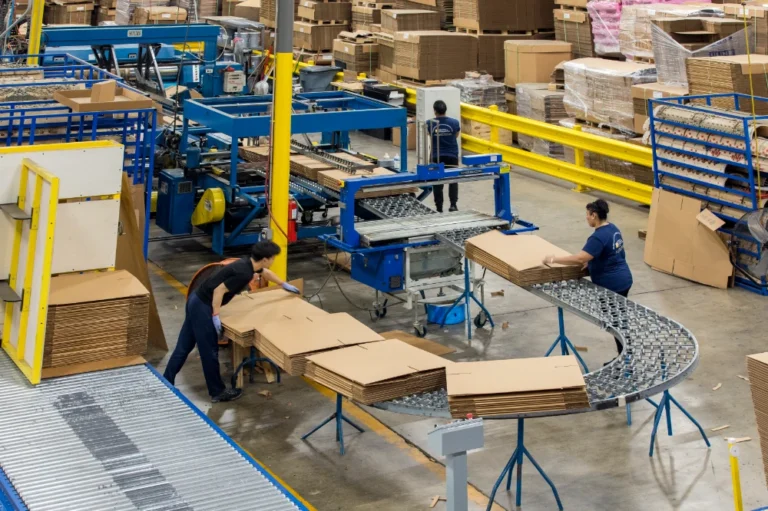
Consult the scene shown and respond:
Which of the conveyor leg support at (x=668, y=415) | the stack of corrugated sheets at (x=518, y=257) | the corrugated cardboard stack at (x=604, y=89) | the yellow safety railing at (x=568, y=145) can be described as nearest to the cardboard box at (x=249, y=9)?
the yellow safety railing at (x=568, y=145)

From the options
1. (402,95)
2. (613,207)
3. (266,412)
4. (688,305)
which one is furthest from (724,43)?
(266,412)

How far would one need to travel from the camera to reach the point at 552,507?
7.30 meters

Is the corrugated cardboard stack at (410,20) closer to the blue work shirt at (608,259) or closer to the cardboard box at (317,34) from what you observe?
the cardboard box at (317,34)

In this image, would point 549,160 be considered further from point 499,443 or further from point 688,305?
point 499,443

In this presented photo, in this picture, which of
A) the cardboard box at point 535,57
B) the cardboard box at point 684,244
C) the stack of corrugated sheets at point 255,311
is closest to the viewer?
the stack of corrugated sheets at point 255,311

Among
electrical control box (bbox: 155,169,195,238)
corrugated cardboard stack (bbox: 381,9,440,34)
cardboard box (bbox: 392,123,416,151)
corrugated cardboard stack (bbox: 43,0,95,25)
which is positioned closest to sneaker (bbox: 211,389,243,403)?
electrical control box (bbox: 155,169,195,238)

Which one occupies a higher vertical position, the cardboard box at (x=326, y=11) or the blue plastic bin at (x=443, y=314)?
the cardboard box at (x=326, y=11)

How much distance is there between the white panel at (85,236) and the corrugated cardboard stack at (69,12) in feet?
56.4

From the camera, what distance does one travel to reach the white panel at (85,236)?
8.15 m

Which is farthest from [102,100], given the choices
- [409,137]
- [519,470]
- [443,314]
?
[409,137]

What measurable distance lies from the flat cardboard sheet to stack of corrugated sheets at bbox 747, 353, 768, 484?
107 centimetres

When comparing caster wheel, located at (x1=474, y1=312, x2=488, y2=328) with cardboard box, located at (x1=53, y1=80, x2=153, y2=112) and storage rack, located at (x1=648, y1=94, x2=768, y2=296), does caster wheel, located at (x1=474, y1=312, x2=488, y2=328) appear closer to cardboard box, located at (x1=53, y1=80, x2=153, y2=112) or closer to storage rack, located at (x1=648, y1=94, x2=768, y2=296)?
storage rack, located at (x1=648, y1=94, x2=768, y2=296)

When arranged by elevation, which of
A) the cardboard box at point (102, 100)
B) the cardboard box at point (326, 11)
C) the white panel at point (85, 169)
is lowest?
the white panel at point (85, 169)

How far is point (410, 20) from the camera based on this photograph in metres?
19.5
